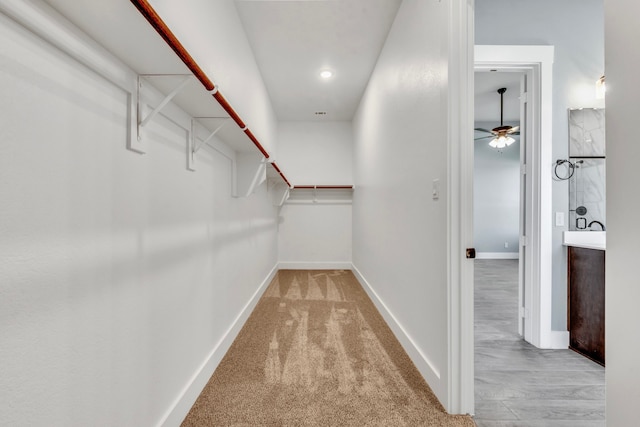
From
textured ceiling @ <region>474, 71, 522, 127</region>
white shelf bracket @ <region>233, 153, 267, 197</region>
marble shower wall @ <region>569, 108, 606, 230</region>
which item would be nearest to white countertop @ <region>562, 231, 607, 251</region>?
marble shower wall @ <region>569, 108, 606, 230</region>

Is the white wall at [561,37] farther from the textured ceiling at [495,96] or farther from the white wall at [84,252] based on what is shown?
the white wall at [84,252]

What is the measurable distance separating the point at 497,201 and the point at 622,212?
7.00m

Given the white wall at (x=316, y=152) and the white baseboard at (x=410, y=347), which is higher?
the white wall at (x=316, y=152)

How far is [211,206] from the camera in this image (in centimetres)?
178

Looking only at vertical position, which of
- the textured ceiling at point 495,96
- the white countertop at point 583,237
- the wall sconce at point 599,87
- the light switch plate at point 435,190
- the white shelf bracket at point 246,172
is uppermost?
the textured ceiling at point 495,96

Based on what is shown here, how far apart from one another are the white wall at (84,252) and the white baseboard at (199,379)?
0.16 ft

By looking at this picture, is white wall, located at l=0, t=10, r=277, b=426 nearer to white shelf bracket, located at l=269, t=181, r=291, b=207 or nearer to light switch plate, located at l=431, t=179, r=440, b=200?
light switch plate, located at l=431, t=179, r=440, b=200

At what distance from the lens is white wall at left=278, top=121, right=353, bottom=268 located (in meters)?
5.05

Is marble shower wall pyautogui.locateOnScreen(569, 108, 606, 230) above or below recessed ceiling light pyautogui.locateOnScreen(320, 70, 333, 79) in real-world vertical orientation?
below

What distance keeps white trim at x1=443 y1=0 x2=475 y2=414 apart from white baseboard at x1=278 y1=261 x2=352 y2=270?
11.9 feet

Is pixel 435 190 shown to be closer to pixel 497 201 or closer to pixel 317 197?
pixel 317 197

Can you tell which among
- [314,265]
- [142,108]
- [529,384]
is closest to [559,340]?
[529,384]

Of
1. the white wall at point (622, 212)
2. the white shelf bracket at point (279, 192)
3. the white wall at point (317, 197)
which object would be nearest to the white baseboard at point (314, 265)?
the white wall at point (317, 197)

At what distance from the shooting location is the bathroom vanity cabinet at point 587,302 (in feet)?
6.61
